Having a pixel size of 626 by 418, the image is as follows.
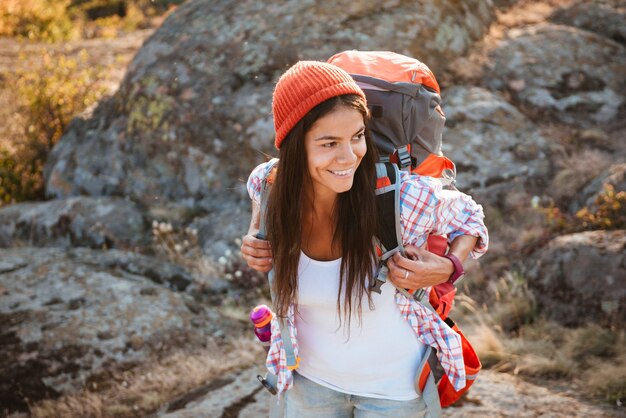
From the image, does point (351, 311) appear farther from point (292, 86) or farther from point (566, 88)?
point (566, 88)

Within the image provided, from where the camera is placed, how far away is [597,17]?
8.04 m

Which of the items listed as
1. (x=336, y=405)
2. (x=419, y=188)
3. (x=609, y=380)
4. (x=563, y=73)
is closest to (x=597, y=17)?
(x=563, y=73)

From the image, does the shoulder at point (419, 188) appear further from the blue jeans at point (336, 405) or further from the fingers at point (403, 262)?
the blue jeans at point (336, 405)

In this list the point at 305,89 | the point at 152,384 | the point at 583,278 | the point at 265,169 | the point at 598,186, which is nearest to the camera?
the point at 305,89

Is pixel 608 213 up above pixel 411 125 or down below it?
below

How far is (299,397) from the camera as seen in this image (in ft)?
7.48

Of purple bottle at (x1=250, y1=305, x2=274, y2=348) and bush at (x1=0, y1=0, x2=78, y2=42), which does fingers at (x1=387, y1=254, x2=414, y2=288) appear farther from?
bush at (x1=0, y1=0, x2=78, y2=42)

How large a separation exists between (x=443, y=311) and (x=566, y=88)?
5.57 meters

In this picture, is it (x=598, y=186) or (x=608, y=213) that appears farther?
(x=598, y=186)

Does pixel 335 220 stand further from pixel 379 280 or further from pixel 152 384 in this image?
pixel 152 384

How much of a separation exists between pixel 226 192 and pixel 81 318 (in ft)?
7.28

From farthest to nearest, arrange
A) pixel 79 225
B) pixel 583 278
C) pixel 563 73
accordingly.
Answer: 1. pixel 563 73
2. pixel 79 225
3. pixel 583 278

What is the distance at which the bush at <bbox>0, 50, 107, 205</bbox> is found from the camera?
7688 mm

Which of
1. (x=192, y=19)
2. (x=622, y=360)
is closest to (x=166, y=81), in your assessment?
(x=192, y=19)
